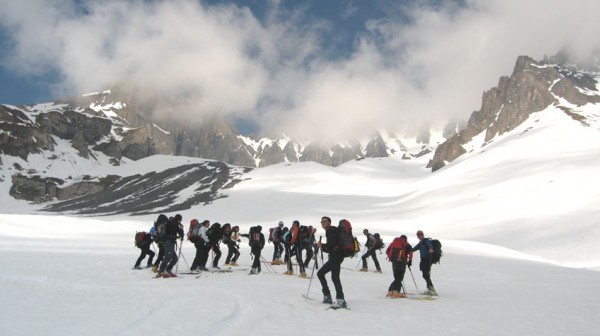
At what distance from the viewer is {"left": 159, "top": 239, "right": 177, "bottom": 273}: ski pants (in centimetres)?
1402

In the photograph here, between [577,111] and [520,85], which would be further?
[520,85]

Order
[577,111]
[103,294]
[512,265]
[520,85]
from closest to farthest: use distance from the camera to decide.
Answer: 1. [103,294]
2. [512,265]
3. [577,111]
4. [520,85]

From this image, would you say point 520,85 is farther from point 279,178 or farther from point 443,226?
point 443,226

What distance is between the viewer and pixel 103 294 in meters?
10.2

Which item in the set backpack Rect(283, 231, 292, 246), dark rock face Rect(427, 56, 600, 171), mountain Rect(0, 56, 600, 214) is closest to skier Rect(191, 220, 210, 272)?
backpack Rect(283, 231, 292, 246)

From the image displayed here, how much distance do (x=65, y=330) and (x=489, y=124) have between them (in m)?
183

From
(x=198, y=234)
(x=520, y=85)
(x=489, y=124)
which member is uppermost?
(x=520, y=85)

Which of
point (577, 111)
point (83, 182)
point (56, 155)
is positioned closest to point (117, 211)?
point (83, 182)

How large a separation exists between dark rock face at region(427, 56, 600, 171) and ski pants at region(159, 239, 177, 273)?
153113 millimetres

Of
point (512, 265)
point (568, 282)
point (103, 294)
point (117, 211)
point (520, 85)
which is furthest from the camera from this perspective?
point (520, 85)

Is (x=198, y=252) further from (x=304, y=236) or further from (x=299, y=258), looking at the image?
(x=304, y=236)

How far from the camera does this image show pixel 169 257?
1405cm

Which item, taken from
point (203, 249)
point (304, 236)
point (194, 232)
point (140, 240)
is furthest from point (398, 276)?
point (140, 240)

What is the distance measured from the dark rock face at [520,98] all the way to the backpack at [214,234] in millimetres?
149931
